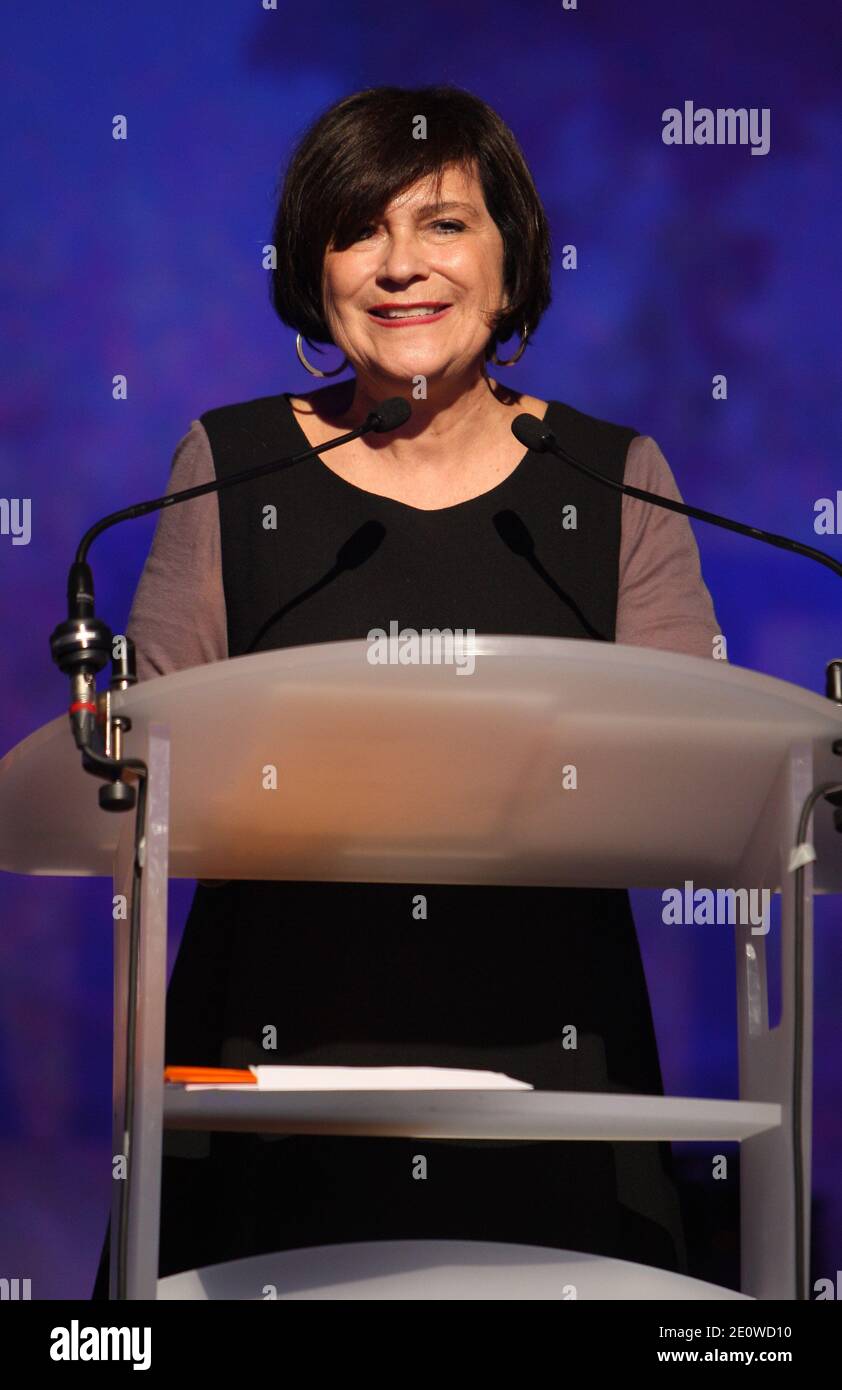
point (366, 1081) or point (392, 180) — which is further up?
point (392, 180)

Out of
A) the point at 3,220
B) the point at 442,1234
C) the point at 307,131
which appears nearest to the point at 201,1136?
the point at 442,1234

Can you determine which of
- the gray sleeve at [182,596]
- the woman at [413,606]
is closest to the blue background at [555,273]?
the woman at [413,606]

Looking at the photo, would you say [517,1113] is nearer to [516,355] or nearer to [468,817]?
[468,817]

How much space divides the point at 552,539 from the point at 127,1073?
2.66 ft

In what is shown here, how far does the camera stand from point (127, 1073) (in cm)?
124

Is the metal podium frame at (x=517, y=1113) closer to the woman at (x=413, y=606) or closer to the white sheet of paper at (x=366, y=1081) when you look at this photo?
the white sheet of paper at (x=366, y=1081)

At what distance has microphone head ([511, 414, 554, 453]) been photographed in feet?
5.06

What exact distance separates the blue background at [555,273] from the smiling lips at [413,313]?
806 mm

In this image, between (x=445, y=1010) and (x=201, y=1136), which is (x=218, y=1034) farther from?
(x=445, y=1010)

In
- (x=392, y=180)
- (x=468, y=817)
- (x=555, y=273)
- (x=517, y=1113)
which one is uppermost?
(x=555, y=273)

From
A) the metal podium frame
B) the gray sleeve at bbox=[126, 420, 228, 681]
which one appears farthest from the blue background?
the metal podium frame

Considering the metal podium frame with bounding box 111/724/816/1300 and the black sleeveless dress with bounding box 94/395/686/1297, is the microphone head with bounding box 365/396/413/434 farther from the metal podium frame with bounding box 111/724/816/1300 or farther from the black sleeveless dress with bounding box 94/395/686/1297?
the metal podium frame with bounding box 111/724/816/1300

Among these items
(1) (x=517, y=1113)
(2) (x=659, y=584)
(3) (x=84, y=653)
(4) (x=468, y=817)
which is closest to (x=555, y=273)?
(2) (x=659, y=584)

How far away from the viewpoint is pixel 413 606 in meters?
1.81
